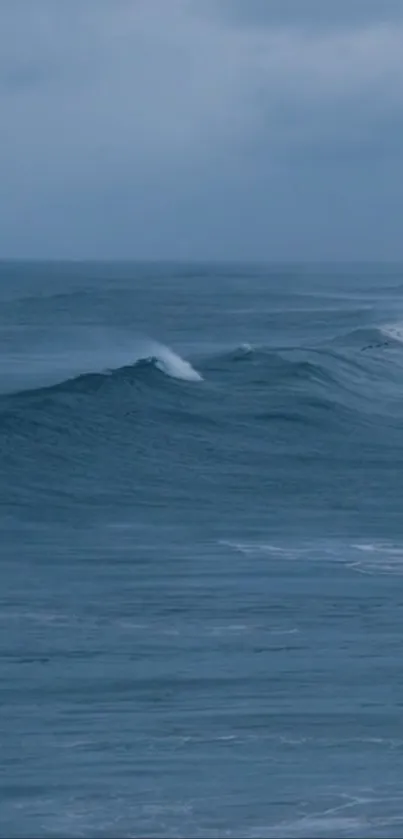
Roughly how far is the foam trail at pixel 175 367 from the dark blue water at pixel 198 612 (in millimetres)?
3550

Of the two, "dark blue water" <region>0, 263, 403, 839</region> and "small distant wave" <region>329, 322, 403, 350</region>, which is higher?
"small distant wave" <region>329, 322, 403, 350</region>

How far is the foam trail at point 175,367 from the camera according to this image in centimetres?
4119

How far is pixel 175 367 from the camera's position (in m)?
44.0

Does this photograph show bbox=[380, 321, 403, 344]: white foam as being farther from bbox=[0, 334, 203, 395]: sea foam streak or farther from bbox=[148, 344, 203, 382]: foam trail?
bbox=[148, 344, 203, 382]: foam trail

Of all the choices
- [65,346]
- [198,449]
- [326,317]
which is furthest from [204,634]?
[326,317]

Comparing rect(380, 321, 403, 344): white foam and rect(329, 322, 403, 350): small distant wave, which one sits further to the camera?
rect(380, 321, 403, 344): white foam

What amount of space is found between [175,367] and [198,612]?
27.8m

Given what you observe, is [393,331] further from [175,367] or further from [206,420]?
[206,420]

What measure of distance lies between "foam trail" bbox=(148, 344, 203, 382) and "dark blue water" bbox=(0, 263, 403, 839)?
11.6 ft

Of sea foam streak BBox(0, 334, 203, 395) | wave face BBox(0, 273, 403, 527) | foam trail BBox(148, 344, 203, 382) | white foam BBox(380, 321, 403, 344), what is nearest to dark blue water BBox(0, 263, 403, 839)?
wave face BBox(0, 273, 403, 527)

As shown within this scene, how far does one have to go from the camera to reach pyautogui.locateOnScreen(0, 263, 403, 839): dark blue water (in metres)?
11.6

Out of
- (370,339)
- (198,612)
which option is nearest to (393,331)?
(370,339)

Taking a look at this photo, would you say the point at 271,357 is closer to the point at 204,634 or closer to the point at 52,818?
the point at 204,634

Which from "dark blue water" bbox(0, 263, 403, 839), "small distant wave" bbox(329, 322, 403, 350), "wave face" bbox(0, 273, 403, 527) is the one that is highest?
"small distant wave" bbox(329, 322, 403, 350)
